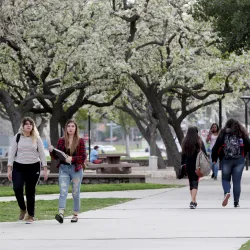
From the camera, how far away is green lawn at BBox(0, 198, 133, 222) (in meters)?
16.8

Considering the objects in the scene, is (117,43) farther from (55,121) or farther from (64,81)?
(55,121)

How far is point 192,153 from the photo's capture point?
1827 centimetres

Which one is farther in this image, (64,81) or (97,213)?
(64,81)

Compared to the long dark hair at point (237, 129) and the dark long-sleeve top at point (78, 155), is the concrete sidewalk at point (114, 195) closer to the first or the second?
the long dark hair at point (237, 129)

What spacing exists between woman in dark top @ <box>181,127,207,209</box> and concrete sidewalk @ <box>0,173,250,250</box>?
1.22 feet

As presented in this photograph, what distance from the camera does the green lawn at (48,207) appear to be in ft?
55.0

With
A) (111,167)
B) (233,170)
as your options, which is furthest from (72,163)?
(111,167)

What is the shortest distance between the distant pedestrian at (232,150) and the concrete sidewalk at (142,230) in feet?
1.52

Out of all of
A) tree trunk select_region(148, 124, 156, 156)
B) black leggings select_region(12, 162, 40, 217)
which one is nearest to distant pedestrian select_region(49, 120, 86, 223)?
black leggings select_region(12, 162, 40, 217)

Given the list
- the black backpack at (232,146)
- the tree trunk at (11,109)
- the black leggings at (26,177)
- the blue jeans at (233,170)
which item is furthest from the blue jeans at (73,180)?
the tree trunk at (11,109)

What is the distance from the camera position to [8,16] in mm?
29516

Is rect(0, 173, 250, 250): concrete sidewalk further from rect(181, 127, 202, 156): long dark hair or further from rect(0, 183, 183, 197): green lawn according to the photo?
rect(0, 183, 183, 197): green lawn

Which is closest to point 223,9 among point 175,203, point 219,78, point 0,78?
point 175,203

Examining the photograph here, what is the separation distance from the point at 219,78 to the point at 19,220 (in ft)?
60.9
